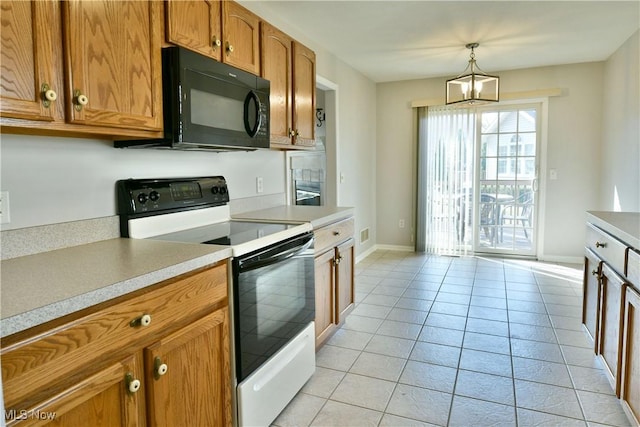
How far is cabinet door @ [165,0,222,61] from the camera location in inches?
67.5

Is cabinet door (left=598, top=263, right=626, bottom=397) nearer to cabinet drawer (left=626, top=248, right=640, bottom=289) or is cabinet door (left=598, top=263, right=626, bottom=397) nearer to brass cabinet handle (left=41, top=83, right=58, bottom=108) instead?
cabinet drawer (left=626, top=248, right=640, bottom=289)

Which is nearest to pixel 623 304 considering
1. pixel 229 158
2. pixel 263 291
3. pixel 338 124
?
pixel 263 291

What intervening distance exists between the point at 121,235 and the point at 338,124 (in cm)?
286

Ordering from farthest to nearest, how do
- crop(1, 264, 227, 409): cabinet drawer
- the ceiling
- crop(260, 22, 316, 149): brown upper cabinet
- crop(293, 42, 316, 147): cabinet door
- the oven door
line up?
the ceiling
crop(293, 42, 316, 147): cabinet door
crop(260, 22, 316, 149): brown upper cabinet
the oven door
crop(1, 264, 227, 409): cabinet drawer

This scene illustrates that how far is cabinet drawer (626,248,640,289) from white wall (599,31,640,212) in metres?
2.06

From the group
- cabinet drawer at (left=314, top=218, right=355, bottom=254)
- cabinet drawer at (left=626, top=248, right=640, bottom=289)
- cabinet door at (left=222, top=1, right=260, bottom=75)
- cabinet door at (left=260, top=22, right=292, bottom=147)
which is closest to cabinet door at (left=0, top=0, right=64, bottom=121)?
cabinet door at (left=222, top=1, right=260, bottom=75)

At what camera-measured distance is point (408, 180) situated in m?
5.48

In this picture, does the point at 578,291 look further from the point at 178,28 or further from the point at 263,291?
the point at 178,28

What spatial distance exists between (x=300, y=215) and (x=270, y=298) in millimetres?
812

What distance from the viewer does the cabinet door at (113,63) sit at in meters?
1.31

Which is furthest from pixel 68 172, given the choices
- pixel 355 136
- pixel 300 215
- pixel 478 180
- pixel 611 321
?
pixel 478 180

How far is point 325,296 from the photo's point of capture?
257 cm

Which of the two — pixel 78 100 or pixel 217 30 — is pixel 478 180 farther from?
pixel 78 100

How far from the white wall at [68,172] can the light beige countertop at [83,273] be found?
0.16m
